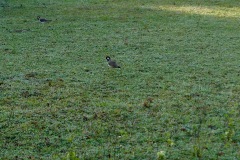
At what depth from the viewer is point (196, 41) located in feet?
20.3

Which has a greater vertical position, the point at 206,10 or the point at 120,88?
the point at 206,10

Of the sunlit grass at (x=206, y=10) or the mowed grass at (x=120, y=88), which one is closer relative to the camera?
the mowed grass at (x=120, y=88)

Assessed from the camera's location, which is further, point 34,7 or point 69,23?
point 34,7

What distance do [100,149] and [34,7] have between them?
6.24 m

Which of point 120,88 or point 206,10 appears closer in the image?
point 120,88

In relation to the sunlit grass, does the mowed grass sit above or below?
below

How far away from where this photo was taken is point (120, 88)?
4.32m

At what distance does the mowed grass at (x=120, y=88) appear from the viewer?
124 inches

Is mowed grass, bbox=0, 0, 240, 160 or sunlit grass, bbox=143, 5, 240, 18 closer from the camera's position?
mowed grass, bbox=0, 0, 240, 160

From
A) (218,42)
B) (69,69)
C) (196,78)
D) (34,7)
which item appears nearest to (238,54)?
(218,42)

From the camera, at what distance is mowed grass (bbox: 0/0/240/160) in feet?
10.3

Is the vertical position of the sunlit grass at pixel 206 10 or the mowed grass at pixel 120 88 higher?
the sunlit grass at pixel 206 10

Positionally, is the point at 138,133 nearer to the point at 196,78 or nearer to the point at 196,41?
the point at 196,78

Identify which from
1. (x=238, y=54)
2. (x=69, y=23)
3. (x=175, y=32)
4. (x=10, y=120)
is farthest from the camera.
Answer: (x=69, y=23)
